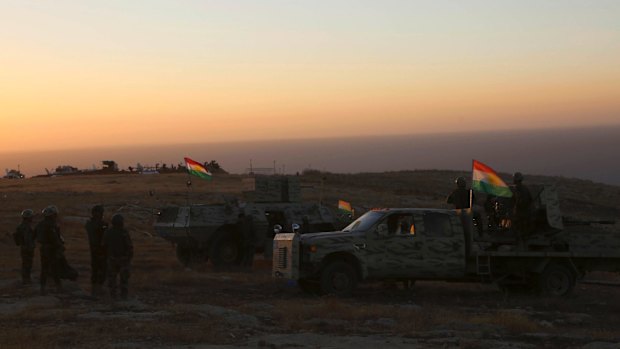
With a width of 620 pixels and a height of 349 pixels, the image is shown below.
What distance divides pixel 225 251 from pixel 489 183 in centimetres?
773

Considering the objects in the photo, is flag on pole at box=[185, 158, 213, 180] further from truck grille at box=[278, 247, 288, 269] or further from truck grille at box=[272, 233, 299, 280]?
truck grille at box=[278, 247, 288, 269]

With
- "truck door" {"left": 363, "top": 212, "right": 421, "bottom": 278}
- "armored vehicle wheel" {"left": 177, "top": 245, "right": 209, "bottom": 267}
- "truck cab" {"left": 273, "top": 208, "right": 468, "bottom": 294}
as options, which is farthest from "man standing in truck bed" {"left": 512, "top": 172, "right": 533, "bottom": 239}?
"armored vehicle wheel" {"left": 177, "top": 245, "right": 209, "bottom": 267}

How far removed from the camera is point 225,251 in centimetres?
2228

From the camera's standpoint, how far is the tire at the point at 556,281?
56.3 feet

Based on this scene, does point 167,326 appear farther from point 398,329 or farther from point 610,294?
point 610,294

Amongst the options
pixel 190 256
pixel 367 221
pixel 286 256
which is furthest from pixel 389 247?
pixel 190 256

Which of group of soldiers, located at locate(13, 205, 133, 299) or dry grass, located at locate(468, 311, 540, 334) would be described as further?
group of soldiers, located at locate(13, 205, 133, 299)

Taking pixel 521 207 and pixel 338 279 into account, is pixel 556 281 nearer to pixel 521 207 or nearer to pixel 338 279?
pixel 521 207

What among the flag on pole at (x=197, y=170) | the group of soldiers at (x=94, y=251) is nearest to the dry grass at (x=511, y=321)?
the group of soldiers at (x=94, y=251)

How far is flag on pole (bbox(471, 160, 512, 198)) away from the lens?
1684 cm

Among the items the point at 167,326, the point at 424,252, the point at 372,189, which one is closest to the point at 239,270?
the point at 424,252

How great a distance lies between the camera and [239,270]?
70.8 ft

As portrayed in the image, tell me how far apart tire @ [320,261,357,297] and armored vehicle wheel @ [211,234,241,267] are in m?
6.11

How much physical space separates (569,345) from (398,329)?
7.63ft
